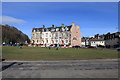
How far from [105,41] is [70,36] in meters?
32.5

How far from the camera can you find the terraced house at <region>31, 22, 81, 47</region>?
299ft

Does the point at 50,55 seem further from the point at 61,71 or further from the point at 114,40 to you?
the point at 114,40

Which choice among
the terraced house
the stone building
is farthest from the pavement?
Answer: the stone building

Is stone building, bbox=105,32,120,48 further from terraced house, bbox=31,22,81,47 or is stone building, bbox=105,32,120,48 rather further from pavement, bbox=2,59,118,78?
pavement, bbox=2,59,118,78

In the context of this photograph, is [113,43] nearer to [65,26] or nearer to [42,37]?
[65,26]

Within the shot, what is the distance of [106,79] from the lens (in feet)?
26.9

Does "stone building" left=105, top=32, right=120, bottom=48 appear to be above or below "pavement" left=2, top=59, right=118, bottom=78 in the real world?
above

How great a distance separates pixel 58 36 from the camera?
9538 centimetres

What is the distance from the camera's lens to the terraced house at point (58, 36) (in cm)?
9100

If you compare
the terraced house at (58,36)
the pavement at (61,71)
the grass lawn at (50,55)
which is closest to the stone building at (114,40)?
the terraced house at (58,36)

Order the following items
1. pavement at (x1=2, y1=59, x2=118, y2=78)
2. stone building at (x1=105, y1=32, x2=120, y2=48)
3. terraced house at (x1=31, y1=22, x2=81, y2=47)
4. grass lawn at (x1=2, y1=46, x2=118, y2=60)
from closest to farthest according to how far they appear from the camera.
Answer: pavement at (x1=2, y1=59, x2=118, y2=78)
grass lawn at (x1=2, y1=46, x2=118, y2=60)
stone building at (x1=105, y1=32, x2=120, y2=48)
terraced house at (x1=31, y1=22, x2=81, y2=47)

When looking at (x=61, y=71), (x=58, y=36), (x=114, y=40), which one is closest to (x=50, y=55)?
(x=61, y=71)

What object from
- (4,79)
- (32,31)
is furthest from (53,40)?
(4,79)

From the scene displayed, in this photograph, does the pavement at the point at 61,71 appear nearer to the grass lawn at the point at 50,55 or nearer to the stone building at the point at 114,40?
the grass lawn at the point at 50,55
